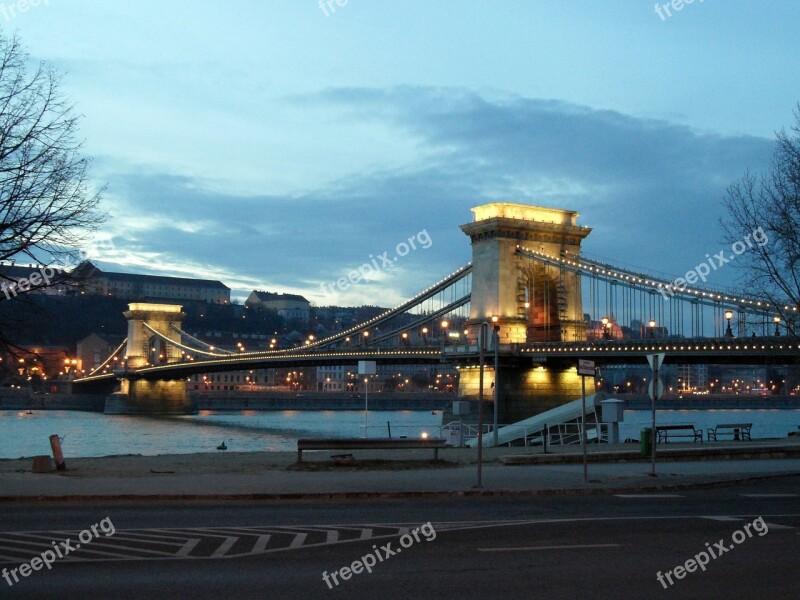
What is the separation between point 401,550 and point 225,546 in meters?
2.15

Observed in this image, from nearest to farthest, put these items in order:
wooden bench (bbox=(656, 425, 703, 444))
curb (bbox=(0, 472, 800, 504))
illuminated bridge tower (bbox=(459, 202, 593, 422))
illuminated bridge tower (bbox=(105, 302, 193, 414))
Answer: curb (bbox=(0, 472, 800, 504)), wooden bench (bbox=(656, 425, 703, 444)), illuminated bridge tower (bbox=(459, 202, 593, 422)), illuminated bridge tower (bbox=(105, 302, 193, 414))

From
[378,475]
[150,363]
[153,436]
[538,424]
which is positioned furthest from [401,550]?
[150,363]

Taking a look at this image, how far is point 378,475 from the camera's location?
2242cm

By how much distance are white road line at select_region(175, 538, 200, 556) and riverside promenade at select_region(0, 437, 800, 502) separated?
17.4 feet

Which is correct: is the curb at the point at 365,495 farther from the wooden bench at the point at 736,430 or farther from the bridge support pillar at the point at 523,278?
the bridge support pillar at the point at 523,278

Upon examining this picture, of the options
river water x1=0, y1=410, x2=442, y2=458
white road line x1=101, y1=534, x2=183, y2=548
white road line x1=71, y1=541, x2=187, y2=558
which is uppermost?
white road line x1=71, y1=541, x2=187, y2=558

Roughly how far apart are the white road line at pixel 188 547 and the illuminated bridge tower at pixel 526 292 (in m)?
55.7

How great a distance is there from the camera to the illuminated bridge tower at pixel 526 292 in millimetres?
68000

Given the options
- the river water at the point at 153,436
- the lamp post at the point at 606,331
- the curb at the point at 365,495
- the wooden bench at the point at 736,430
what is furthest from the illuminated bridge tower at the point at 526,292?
the curb at the point at 365,495

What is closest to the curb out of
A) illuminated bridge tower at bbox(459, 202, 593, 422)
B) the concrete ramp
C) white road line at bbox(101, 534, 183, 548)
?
white road line at bbox(101, 534, 183, 548)

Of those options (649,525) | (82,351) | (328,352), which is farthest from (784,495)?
(82,351)

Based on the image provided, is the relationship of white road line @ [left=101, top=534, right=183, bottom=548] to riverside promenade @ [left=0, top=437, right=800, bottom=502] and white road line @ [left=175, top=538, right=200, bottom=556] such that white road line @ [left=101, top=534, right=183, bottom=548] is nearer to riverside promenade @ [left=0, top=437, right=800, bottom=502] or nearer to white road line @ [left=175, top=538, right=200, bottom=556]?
white road line @ [left=175, top=538, right=200, bottom=556]

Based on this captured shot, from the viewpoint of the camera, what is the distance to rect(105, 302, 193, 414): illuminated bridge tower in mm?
131250

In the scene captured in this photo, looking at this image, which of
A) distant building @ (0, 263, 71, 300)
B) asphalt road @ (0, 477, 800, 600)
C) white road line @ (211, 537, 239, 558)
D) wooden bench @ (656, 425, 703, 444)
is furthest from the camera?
wooden bench @ (656, 425, 703, 444)
